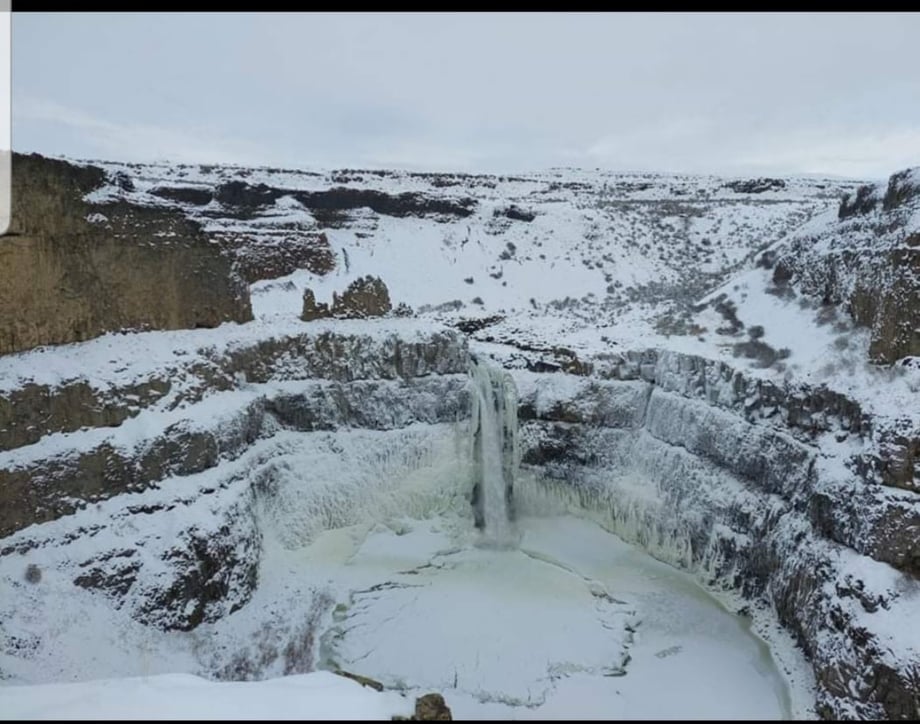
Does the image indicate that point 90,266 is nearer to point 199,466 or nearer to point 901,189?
point 199,466

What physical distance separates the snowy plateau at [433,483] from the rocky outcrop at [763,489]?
Result: 8 centimetres

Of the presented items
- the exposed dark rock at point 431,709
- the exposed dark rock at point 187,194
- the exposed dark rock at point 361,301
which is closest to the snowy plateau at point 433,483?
the exposed dark rock at point 361,301

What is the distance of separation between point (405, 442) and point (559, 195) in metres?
43.9

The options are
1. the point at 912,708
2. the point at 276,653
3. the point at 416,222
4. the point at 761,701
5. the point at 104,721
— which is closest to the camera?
the point at 104,721

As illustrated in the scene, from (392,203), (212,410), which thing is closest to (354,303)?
(212,410)

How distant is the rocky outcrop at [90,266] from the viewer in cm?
1797

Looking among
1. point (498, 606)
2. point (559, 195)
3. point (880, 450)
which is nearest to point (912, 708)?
point (880, 450)

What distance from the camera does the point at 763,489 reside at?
19.5m

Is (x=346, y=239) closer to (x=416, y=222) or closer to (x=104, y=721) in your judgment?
(x=416, y=222)

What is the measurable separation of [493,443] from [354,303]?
846 cm

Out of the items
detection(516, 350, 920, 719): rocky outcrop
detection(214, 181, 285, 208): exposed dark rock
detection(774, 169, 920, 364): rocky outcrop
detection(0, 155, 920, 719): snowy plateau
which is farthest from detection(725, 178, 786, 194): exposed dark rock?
detection(516, 350, 920, 719): rocky outcrop

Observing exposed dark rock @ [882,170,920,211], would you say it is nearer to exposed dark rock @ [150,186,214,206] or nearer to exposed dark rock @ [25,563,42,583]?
exposed dark rock @ [25,563,42,583]

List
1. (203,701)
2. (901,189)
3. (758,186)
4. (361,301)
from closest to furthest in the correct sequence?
(203,701) → (901,189) → (361,301) → (758,186)

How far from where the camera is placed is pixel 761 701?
14992 mm
